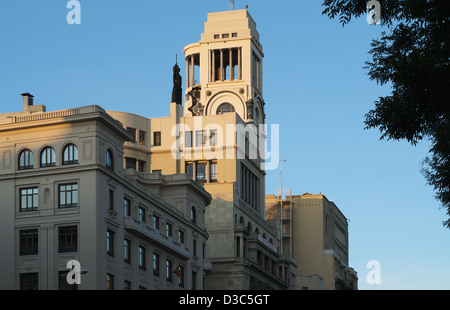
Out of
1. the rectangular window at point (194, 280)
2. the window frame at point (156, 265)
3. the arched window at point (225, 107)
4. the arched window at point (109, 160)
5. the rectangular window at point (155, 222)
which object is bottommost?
the rectangular window at point (194, 280)

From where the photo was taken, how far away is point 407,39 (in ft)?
106

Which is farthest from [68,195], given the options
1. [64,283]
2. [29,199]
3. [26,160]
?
[64,283]

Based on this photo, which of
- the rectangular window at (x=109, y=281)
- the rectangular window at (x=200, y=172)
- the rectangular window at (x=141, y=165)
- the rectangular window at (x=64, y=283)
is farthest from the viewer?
the rectangular window at (x=141, y=165)

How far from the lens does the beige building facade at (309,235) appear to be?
16375 centimetres

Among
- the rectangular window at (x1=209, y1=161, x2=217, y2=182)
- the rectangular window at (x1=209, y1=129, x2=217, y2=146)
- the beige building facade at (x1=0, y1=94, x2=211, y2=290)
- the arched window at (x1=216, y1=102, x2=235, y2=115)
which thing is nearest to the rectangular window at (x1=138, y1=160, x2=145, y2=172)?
the rectangular window at (x1=209, y1=161, x2=217, y2=182)

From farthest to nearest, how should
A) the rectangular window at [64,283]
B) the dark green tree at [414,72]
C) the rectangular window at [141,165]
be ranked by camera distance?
the rectangular window at [141,165] < the rectangular window at [64,283] < the dark green tree at [414,72]

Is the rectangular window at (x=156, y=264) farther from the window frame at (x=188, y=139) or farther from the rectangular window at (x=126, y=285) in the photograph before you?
the window frame at (x=188, y=139)

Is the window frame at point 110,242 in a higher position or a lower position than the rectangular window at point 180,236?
lower

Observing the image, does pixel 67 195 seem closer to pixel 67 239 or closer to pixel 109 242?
pixel 67 239

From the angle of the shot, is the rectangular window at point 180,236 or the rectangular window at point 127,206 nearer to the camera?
the rectangular window at point 127,206

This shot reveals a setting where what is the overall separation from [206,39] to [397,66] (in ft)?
382

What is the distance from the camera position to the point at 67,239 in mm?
78750

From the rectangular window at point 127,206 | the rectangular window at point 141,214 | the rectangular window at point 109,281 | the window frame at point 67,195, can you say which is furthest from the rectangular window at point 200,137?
the rectangular window at point 109,281

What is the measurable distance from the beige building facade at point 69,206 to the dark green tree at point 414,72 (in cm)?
4785
